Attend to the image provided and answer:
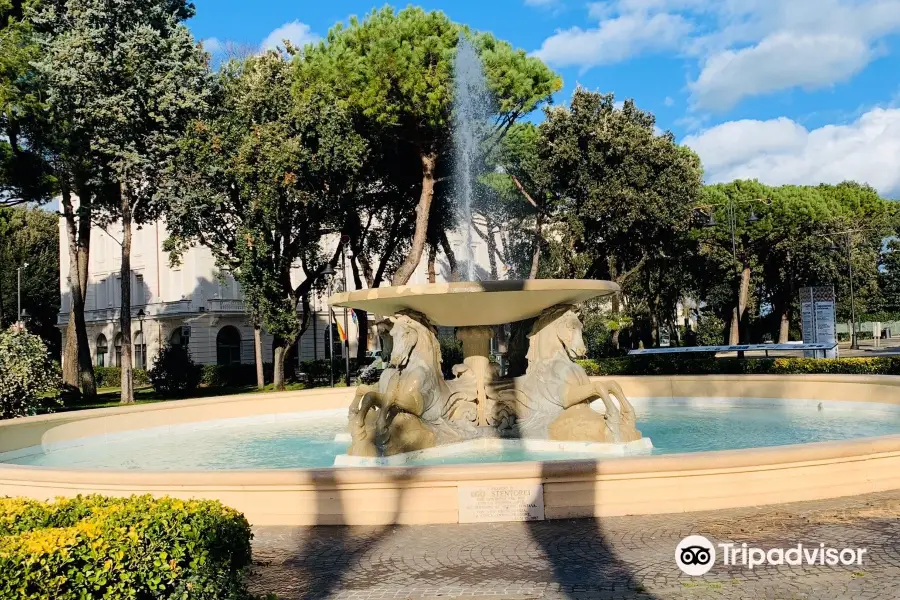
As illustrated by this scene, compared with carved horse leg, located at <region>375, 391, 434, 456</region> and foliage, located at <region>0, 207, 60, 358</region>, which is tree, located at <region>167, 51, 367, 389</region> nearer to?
carved horse leg, located at <region>375, 391, 434, 456</region>

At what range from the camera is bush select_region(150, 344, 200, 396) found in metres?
32.2

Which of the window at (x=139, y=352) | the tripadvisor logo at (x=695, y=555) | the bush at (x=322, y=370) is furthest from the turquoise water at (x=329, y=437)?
the window at (x=139, y=352)

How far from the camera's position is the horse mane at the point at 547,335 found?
11156 millimetres

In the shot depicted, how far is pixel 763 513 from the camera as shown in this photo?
6.63 metres

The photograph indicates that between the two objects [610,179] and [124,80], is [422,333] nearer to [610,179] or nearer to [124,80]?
[124,80]

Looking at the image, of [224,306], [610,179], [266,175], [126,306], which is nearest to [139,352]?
[224,306]

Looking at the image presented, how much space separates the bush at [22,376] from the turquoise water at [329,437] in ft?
11.1

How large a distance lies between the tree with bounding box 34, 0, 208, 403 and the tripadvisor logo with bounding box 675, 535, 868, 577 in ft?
76.3

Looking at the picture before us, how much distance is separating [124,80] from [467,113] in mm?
11100

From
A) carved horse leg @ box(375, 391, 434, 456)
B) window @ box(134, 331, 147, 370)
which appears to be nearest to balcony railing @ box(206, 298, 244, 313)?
window @ box(134, 331, 147, 370)

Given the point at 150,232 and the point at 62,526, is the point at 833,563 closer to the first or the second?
the point at 62,526

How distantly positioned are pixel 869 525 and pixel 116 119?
2414 cm

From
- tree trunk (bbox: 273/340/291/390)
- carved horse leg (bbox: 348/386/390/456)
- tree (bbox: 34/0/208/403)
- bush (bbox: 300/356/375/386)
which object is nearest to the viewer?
carved horse leg (bbox: 348/386/390/456)

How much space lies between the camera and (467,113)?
2755 centimetres
